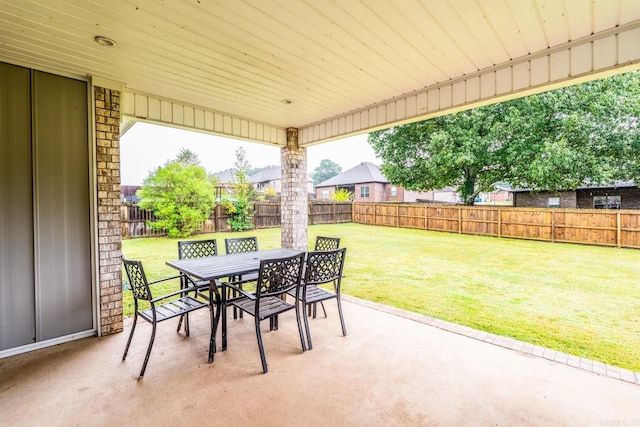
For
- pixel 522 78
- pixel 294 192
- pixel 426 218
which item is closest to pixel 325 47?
pixel 522 78

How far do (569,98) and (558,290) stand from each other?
9.45 meters

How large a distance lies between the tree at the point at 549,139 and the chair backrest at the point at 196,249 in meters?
11.0

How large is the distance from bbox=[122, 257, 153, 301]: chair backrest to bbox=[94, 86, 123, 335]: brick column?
0.76 meters

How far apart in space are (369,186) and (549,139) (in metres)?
13.4

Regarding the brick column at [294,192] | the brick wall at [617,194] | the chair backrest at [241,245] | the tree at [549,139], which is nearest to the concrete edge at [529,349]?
the chair backrest at [241,245]

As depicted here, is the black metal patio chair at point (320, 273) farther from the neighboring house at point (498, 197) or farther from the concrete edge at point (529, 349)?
the neighboring house at point (498, 197)

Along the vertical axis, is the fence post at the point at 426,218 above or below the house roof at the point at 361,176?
below

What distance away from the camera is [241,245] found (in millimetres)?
4469

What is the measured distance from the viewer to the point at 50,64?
9.34 feet

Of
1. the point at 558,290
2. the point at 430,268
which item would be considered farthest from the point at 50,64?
the point at 558,290

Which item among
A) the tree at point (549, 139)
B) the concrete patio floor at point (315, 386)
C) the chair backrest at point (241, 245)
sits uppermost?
the tree at point (549, 139)

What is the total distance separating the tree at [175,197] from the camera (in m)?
10.6

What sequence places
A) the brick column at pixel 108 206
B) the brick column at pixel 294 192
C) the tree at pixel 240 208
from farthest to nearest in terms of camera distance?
1. the tree at pixel 240 208
2. the brick column at pixel 294 192
3. the brick column at pixel 108 206

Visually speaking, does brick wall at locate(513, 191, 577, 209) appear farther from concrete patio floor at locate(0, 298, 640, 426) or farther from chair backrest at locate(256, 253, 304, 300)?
chair backrest at locate(256, 253, 304, 300)
